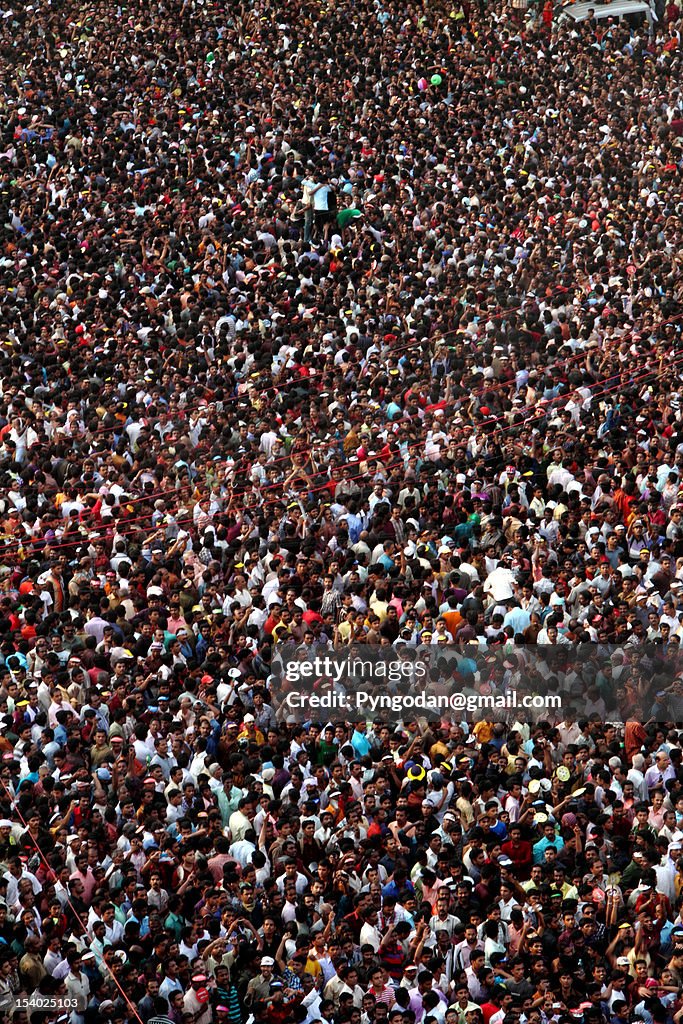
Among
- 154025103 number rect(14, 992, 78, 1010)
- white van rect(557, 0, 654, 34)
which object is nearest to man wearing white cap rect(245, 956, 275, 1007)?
154025103 number rect(14, 992, 78, 1010)

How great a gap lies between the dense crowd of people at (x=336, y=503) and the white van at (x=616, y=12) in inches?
7.6

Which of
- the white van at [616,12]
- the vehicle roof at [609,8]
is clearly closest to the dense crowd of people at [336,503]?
the white van at [616,12]

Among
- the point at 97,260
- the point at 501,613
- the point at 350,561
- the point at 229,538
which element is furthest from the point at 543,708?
the point at 97,260

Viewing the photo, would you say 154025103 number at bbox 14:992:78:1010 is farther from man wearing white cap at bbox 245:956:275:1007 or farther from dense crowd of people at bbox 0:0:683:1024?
man wearing white cap at bbox 245:956:275:1007

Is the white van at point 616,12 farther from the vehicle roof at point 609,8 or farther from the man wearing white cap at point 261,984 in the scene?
the man wearing white cap at point 261,984

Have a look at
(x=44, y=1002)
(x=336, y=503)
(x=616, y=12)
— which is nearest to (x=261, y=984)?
(x=44, y=1002)

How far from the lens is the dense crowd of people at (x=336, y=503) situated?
12125 millimetres

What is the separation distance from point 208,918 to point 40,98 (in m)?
16.0

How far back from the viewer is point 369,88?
25453mm

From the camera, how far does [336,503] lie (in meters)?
17.0

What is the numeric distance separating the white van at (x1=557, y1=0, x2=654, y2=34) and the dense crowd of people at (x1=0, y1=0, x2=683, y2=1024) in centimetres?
19

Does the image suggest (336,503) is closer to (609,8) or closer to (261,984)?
(261,984)

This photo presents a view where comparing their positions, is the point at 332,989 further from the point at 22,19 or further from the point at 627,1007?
the point at 22,19

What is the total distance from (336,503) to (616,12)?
496 inches
